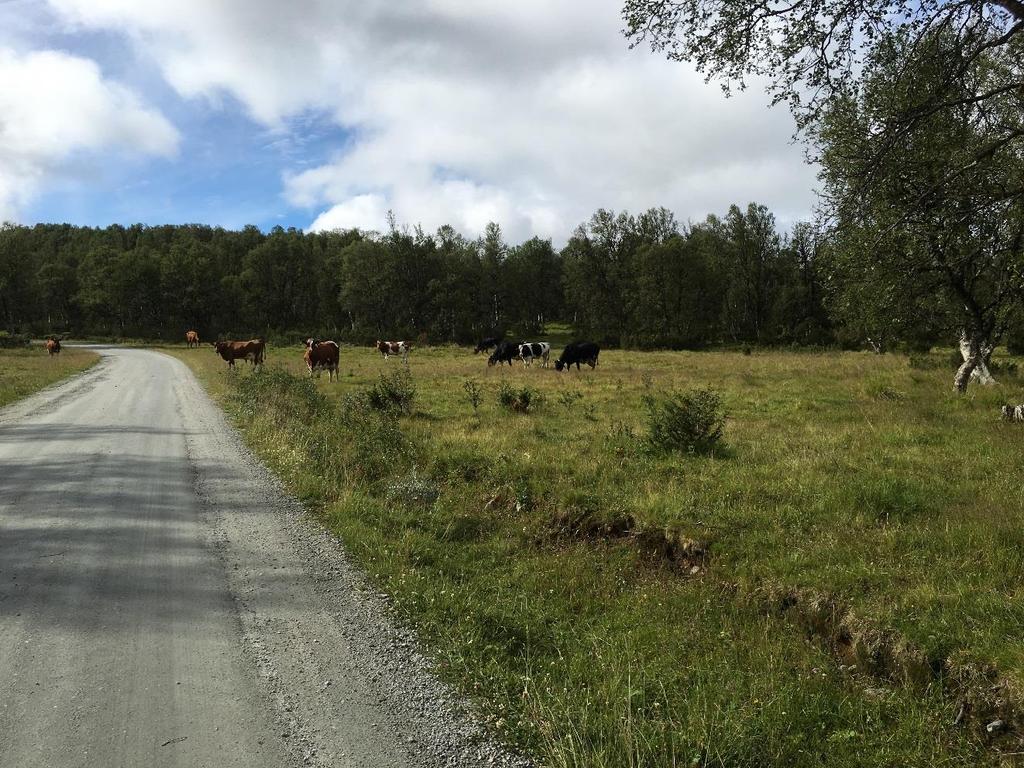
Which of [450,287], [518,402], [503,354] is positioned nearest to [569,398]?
[518,402]

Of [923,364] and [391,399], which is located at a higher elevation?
[923,364]

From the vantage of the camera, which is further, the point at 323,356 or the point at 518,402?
the point at 323,356

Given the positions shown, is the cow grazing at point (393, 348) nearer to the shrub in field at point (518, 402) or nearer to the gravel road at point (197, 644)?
the shrub in field at point (518, 402)

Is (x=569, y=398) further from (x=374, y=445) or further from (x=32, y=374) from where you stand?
(x=32, y=374)

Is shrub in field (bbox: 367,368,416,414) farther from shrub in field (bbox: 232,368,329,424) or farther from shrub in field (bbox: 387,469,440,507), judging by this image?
shrub in field (bbox: 387,469,440,507)

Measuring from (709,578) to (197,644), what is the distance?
4644mm

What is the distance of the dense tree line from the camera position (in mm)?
70688

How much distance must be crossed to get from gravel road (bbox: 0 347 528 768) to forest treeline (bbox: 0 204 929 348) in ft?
180

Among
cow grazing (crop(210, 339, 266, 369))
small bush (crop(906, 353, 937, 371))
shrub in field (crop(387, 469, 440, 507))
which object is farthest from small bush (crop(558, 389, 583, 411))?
cow grazing (crop(210, 339, 266, 369))

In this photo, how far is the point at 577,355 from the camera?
3134 centimetres

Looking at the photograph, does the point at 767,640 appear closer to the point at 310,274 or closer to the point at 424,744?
the point at 424,744

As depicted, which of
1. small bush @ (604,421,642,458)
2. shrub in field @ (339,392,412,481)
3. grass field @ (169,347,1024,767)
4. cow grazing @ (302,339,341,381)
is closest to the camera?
grass field @ (169,347,1024,767)

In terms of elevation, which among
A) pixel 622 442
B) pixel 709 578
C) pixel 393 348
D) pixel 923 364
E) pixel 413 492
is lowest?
pixel 709 578

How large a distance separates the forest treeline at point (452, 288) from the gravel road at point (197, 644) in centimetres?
5476
